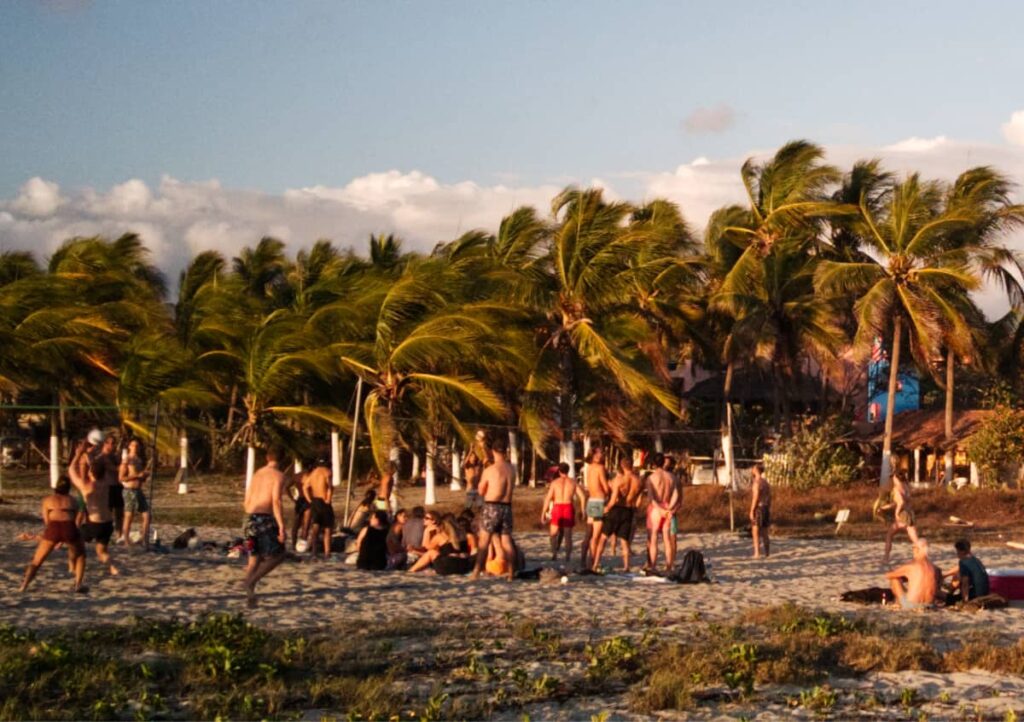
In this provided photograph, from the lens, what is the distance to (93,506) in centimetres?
1341

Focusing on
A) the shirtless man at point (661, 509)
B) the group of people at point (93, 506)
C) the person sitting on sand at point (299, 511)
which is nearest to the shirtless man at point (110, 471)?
the group of people at point (93, 506)

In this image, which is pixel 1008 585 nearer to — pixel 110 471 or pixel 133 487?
pixel 110 471

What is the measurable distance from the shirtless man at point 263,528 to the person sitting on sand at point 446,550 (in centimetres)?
321

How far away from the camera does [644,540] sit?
67.5ft

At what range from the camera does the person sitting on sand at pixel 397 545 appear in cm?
1552

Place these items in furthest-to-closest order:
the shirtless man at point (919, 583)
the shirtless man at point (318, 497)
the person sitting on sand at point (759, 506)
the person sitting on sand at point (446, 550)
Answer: the person sitting on sand at point (759, 506)
the shirtless man at point (318, 497)
the person sitting on sand at point (446, 550)
the shirtless man at point (919, 583)

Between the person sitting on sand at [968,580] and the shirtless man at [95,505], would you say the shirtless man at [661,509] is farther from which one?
the shirtless man at [95,505]

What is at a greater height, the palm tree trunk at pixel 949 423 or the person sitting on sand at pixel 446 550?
the palm tree trunk at pixel 949 423

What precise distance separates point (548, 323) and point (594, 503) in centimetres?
1340

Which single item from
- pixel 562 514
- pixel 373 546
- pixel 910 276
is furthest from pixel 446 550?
pixel 910 276

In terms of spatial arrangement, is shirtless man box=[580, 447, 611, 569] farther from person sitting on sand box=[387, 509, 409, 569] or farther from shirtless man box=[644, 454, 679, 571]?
person sitting on sand box=[387, 509, 409, 569]

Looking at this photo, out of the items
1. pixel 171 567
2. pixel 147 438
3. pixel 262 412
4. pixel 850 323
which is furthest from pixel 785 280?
pixel 171 567

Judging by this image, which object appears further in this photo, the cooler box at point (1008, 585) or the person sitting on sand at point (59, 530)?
the cooler box at point (1008, 585)

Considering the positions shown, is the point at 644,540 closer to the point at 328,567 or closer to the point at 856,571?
the point at 856,571
